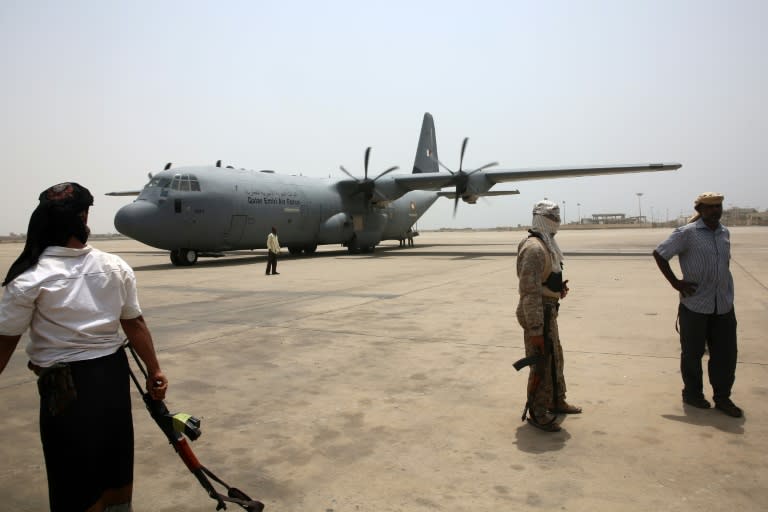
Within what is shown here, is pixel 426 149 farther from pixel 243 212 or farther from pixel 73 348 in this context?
pixel 73 348

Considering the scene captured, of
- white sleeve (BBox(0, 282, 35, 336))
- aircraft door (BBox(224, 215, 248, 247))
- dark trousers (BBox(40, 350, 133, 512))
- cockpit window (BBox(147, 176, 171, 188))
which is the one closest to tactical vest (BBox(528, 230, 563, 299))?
dark trousers (BBox(40, 350, 133, 512))

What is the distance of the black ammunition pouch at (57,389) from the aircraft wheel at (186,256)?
18.2 m

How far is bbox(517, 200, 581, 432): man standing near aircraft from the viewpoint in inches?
160

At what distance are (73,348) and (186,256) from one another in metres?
18.4

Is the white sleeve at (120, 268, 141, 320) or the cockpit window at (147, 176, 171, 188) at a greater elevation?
the cockpit window at (147, 176, 171, 188)

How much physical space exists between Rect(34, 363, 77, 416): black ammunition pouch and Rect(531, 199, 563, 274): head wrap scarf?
10.8 ft

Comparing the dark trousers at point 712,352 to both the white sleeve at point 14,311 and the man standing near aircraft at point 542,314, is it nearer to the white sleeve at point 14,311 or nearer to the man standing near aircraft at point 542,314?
the man standing near aircraft at point 542,314

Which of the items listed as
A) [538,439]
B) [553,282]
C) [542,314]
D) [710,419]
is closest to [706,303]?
[710,419]

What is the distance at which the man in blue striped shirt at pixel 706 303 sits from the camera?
14.4 ft

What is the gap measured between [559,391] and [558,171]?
822 inches

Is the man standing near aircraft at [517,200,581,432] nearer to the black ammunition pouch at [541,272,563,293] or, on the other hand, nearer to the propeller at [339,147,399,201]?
the black ammunition pouch at [541,272,563,293]

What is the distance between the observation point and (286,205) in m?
23.0

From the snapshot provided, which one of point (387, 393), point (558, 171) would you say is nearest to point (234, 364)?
point (387, 393)

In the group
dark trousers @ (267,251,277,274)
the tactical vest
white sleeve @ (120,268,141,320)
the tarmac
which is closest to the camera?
white sleeve @ (120,268,141,320)
